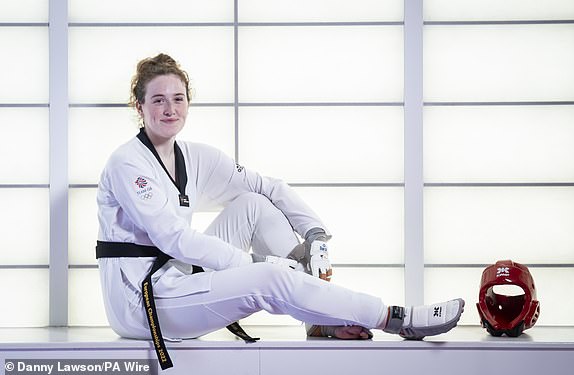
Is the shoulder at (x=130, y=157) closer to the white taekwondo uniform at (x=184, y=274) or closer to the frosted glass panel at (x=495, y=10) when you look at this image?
the white taekwondo uniform at (x=184, y=274)

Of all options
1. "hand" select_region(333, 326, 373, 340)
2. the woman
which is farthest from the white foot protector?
"hand" select_region(333, 326, 373, 340)

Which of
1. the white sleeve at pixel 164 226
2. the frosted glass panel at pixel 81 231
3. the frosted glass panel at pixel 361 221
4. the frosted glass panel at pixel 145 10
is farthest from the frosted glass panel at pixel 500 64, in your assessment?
the frosted glass panel at pixel 81 231

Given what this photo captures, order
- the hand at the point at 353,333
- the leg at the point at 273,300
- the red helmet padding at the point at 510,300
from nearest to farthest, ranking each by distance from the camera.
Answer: the leg at the point at 273,300 < the hand at the point at 353,333 < the red helmet padding at the point at 510,300

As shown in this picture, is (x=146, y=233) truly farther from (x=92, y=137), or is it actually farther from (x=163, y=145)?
(x=92, y=137)

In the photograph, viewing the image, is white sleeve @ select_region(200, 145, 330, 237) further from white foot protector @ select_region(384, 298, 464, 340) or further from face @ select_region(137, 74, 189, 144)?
white foot protector @ select_region(384, 298, 464, 340)

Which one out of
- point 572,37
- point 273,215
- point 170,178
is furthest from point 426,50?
point 170,178

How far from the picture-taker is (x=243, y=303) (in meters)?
3.35

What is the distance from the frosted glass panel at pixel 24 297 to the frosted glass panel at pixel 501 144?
2219 mm

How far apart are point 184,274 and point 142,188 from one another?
0.47 meters

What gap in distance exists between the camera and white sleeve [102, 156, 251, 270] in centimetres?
338

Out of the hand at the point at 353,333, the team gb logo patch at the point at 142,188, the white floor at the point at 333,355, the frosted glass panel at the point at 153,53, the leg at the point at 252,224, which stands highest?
the frosted glass panel at the point at 153,53

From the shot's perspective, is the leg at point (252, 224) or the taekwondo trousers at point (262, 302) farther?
the leg at point (252, 224)

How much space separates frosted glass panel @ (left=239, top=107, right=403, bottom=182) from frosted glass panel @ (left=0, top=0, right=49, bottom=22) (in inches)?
48.7

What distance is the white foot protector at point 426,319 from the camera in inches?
132
